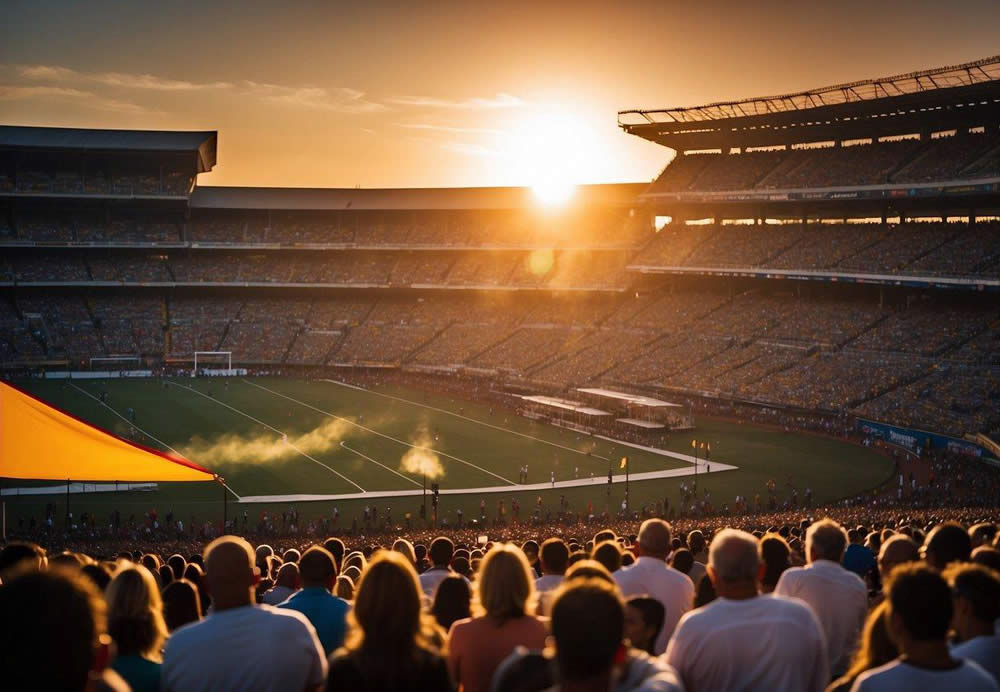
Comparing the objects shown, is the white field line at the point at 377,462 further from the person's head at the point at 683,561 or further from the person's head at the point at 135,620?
the person's head at the point at 135,620

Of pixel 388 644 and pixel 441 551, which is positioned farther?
pixel 441 551

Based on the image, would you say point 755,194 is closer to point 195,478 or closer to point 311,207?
point 311,207

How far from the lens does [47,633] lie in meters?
3.61

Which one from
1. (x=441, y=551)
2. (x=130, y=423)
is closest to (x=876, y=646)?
(x=441, y=551)

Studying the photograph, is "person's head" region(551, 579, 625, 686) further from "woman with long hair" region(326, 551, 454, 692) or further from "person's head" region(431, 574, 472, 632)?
"person's head" region(431, 574, 472, 632)

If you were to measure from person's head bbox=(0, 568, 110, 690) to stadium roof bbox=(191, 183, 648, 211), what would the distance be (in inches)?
3684

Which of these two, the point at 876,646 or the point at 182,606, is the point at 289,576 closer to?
the point at 182,606

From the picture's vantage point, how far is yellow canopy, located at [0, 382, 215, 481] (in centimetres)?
1683

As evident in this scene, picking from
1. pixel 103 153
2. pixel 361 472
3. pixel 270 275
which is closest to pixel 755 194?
pixel 361 472

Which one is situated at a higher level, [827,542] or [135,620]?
[827,542]

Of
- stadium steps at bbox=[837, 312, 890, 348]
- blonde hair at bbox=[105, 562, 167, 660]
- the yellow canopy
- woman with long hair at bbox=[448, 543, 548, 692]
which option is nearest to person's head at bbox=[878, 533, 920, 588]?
woman with long hair at bbox=[448, 543, 548, 692]

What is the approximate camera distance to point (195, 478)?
706 inches

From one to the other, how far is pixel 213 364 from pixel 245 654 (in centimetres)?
8325

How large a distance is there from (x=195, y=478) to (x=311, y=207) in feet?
272
